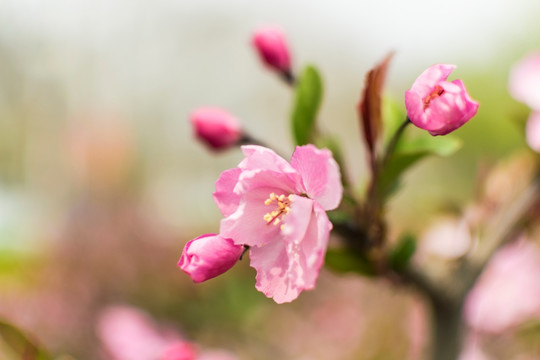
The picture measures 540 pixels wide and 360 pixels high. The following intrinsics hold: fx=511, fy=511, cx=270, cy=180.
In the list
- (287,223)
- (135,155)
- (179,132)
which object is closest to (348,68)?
(179,132)

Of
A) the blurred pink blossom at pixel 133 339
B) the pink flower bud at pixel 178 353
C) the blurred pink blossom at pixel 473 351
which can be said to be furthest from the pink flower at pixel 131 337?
the blurred pink blossom at pixel 473 351

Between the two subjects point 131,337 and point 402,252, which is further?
point 131,337

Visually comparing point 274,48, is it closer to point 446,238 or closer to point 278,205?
point 278,205

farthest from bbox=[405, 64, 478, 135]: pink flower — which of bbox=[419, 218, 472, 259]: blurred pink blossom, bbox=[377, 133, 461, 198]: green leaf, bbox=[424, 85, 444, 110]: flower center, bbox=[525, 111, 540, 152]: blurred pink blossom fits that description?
bbox=[419, 218, 472, 259]: blurred pink blossom

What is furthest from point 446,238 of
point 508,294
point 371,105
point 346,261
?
point 371,105

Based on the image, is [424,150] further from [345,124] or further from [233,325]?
[345,124]
